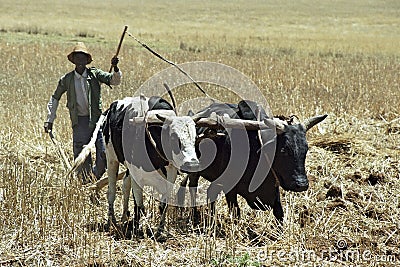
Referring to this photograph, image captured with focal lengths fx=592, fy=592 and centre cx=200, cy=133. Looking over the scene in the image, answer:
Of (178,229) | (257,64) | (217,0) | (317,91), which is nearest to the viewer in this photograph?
(178,229)

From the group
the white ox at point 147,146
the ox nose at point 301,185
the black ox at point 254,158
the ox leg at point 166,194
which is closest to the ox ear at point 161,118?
the white ox at point 147,146

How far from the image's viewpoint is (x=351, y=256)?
225 inches

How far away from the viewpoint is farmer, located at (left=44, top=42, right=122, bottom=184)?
7664mm

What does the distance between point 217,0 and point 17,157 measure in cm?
7948

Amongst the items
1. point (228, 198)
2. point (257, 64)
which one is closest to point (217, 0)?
point (257, 64)

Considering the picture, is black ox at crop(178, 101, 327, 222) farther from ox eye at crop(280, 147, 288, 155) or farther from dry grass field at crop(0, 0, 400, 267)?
dry grass field at crop(0, 0, 400, 267)

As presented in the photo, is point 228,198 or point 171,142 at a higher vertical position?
point 171,142

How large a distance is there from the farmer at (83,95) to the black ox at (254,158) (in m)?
1.80

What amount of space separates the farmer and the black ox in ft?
5.90

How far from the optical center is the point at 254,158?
6.43 meters

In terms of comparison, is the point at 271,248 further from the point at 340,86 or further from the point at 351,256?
the point at 340,86

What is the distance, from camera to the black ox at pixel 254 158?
6.23m

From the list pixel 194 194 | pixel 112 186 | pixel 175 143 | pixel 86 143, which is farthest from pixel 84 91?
pixel 175 143

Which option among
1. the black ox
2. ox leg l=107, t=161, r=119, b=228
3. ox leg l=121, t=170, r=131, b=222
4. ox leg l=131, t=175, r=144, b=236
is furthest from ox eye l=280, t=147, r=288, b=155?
ox leg l=107, t=161, r=119, b=228
